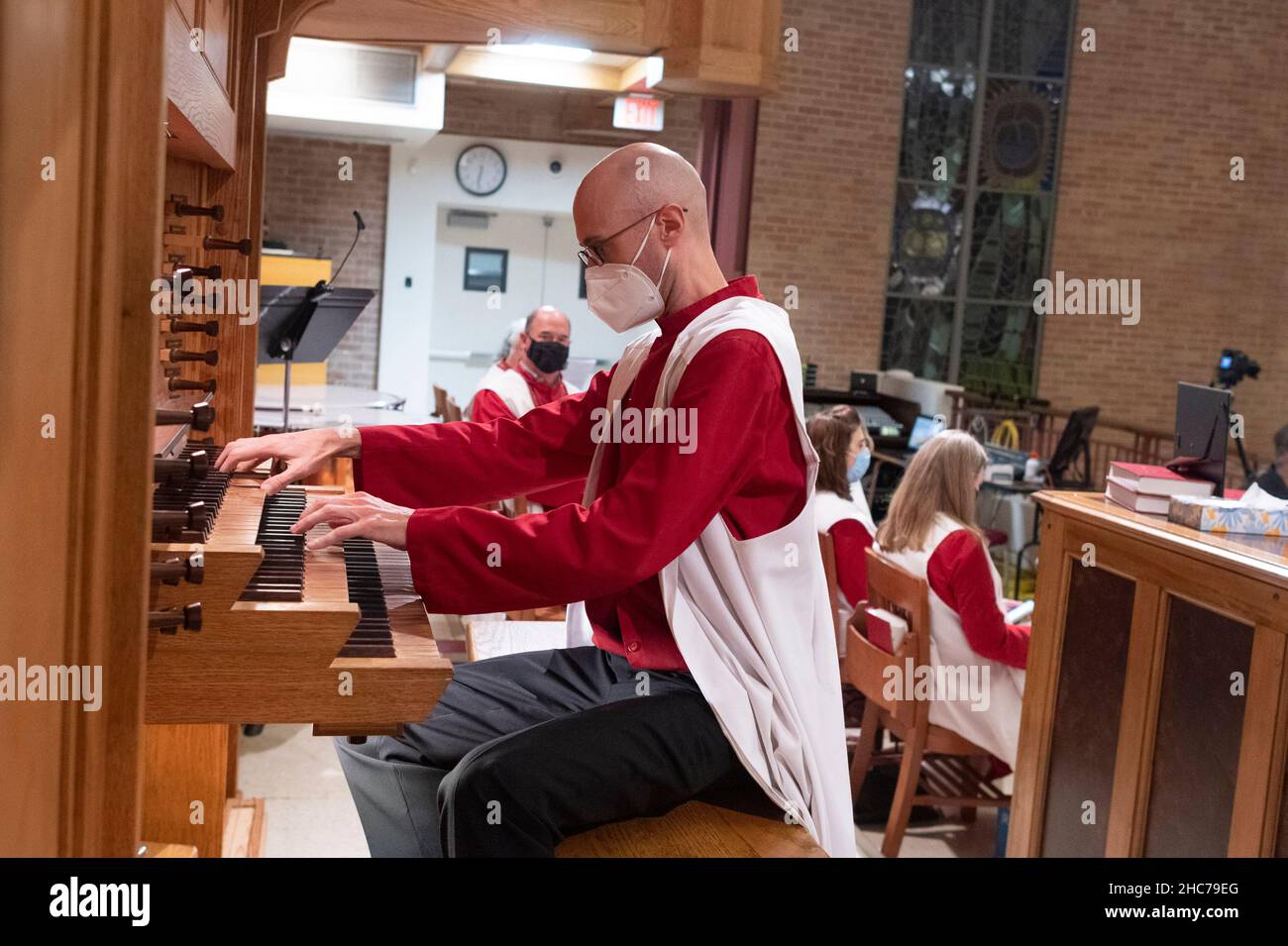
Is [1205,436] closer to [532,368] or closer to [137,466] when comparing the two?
[137,466]

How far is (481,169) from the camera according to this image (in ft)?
42.2

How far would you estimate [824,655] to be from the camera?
2232mm

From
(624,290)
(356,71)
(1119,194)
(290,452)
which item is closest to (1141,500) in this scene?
(624,290)

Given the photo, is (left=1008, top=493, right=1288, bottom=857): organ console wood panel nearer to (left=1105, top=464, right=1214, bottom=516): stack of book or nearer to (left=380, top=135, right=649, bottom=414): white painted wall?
(left=1105, top=464, right=1214, bottom=516): stack of book

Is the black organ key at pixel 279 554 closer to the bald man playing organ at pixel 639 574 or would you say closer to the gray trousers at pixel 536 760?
the bald man playing organ at pixel 639 574

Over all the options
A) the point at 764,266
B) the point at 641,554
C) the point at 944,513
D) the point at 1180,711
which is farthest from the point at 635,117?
the point at 641,554

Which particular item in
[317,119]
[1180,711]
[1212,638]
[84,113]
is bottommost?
[1180,711]

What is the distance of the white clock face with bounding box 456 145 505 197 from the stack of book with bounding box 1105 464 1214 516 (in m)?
10.3

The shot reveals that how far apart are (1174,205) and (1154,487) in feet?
Answer: 37.7

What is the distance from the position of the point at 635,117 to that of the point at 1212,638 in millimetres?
8828

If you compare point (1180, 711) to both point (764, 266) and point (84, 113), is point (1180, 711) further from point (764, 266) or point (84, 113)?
point (764, 266)
